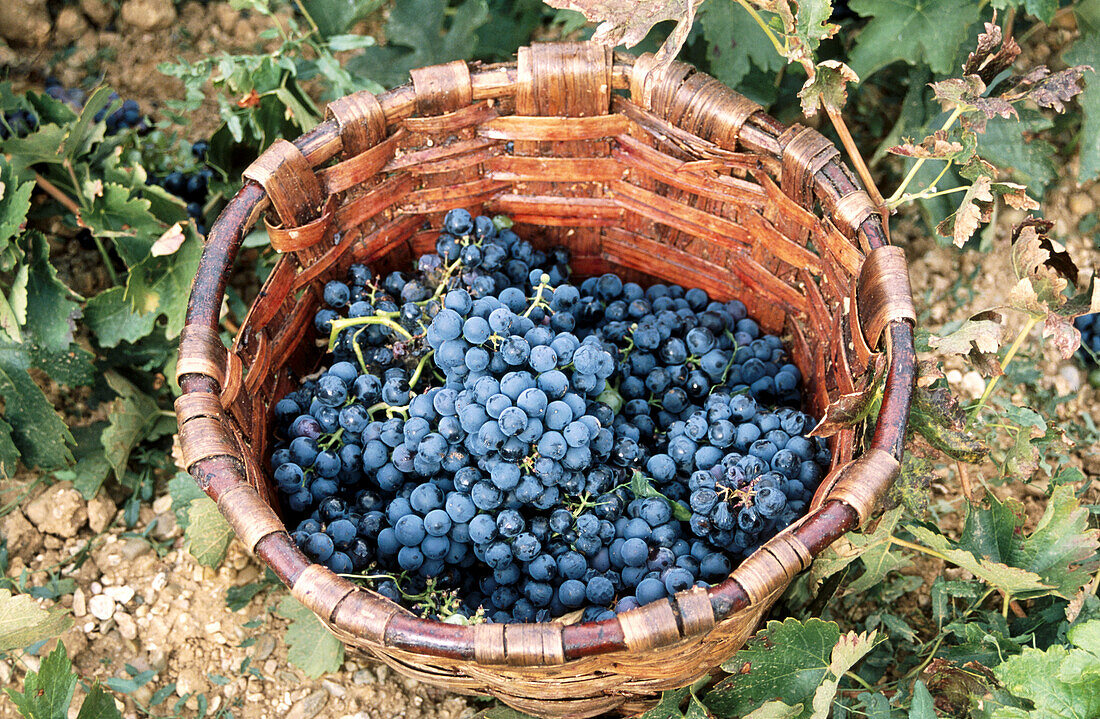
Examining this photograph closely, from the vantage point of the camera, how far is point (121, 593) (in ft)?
5.94

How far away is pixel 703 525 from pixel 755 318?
1.91ft

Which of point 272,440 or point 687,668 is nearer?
point 687,668

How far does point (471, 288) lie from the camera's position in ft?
5.17

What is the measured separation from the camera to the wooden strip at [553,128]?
1.66 meters

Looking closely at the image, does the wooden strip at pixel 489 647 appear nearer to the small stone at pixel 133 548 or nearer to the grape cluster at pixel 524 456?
the grape cluster at pixel 524 456

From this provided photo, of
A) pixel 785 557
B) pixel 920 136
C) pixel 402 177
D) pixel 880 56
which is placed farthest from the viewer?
pixel 920 136

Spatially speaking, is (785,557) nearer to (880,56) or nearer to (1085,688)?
(1085,688)

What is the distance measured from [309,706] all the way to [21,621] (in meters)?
0.52

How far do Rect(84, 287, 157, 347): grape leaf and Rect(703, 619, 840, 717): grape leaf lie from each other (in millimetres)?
1391

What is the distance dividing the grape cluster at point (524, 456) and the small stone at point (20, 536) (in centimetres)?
75

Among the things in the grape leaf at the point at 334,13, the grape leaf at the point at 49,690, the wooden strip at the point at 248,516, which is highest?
the grape leaf at the point at 334,13

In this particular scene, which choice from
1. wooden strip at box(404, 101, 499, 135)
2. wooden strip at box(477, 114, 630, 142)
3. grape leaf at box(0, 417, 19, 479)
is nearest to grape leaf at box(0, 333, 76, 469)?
grape leaf at box(0, 417, 19, 479)

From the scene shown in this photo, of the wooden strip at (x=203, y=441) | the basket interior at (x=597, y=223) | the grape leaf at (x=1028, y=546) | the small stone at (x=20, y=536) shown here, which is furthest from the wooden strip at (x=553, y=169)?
the small stone at (x=20, y=536)

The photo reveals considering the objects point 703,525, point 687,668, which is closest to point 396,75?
point 703,525
